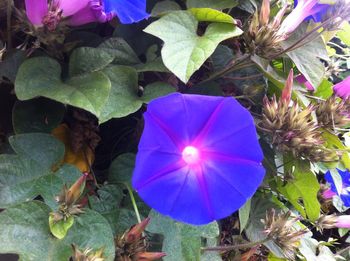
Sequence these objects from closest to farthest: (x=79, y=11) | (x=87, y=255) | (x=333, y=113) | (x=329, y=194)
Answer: (x=87, y=255)
(x=79, y=11)
(x=333, y=113)
(x=329, y=194)

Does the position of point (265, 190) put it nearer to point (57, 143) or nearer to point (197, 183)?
point (197, 183)

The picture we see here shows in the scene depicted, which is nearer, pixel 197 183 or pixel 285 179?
pixel 197 183

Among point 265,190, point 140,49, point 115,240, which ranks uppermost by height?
point 140,49

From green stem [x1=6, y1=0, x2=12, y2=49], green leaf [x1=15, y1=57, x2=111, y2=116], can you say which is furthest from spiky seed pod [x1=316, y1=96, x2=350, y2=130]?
green stem [x1=6, y1=0, x2=12, y2=49]

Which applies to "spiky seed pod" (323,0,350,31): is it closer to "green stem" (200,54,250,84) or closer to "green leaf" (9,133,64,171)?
"green stem" (200,54,250,84)

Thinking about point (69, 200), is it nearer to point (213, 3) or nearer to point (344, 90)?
point (213, 3)

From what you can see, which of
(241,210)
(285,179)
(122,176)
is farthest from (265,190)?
(122,176)

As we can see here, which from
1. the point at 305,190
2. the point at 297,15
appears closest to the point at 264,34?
the point at 297,15
